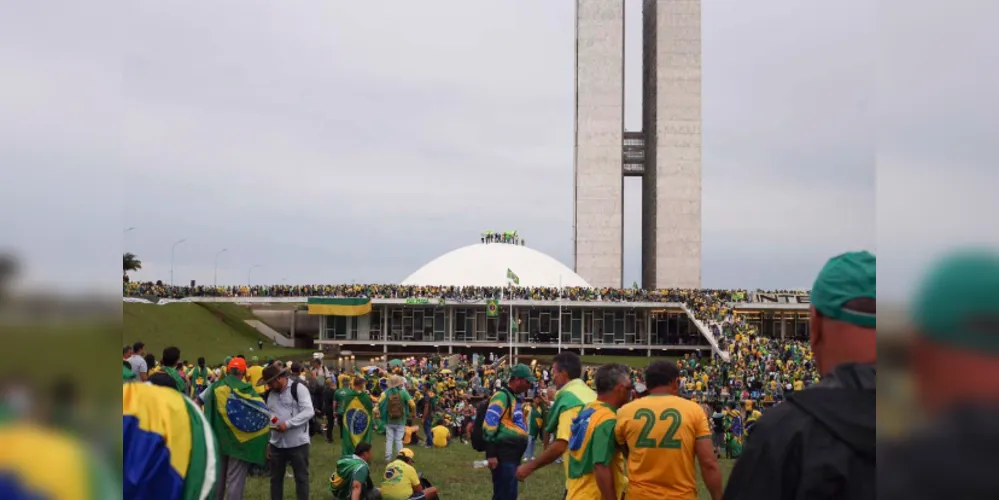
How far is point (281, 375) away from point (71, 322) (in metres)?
6.90

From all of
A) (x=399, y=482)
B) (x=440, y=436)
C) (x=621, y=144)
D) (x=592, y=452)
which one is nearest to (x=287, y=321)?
(x=621, y=144)

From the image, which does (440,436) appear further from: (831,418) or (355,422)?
(831,418)

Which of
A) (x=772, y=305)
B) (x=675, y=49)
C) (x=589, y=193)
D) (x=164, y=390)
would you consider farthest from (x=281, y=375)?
(x=675, y=49)

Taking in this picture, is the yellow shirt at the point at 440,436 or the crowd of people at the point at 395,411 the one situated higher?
the crowd of people at the point at 395,411

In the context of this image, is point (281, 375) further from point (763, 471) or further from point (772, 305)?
point (772, 305)

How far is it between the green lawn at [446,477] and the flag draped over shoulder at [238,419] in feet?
7.81

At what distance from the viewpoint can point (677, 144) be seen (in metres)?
74.7

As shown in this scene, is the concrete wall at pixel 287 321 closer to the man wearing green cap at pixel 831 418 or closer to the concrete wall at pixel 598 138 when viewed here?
the concrete wall at pixel 598 138

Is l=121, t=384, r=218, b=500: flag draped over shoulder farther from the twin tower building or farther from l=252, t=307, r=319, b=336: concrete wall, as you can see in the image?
the twin tower building

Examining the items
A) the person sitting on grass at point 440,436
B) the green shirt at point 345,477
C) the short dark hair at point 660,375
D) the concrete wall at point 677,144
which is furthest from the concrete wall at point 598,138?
the short dark hair at point 660,375

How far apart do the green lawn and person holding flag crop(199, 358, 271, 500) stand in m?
2.28

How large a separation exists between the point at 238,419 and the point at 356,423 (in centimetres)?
357

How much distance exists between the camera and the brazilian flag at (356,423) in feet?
35.0

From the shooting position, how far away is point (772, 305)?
171ft
